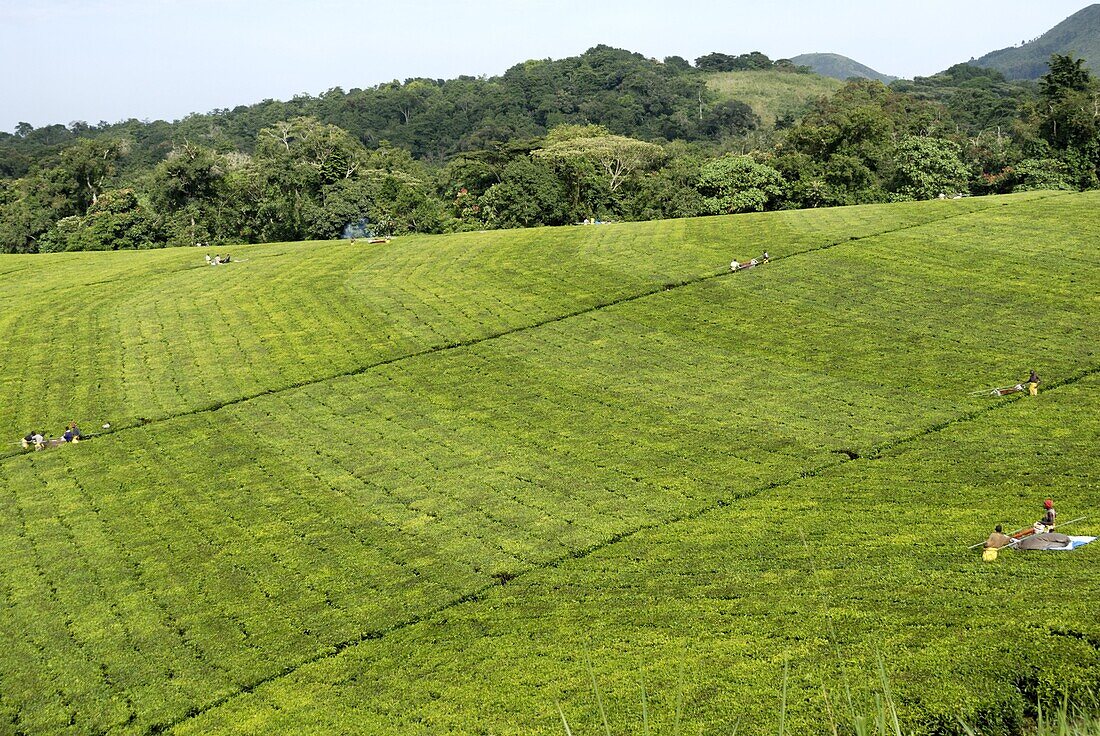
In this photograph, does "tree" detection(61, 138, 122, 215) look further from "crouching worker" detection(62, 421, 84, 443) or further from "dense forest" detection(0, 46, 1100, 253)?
"crouching worker" detection(62, 421, 84, 443)

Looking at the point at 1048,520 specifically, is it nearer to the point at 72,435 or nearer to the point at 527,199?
the point at 72,435

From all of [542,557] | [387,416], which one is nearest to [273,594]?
[542,557]

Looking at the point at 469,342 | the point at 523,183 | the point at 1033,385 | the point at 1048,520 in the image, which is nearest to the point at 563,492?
the point at 1048,520

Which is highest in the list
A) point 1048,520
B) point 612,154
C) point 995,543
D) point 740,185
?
point 612,154

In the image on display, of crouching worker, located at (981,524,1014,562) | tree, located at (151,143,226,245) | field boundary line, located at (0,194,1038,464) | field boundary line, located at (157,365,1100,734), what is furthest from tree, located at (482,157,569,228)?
crouching worker, located at (981,524,1014,562)

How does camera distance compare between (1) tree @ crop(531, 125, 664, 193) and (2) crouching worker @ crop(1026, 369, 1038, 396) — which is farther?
(1) tree @ crop(531, 125, 664, 193)

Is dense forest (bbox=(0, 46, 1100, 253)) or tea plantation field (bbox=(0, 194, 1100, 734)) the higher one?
dense forest (bbox=(0, 46, 1100, 253))
